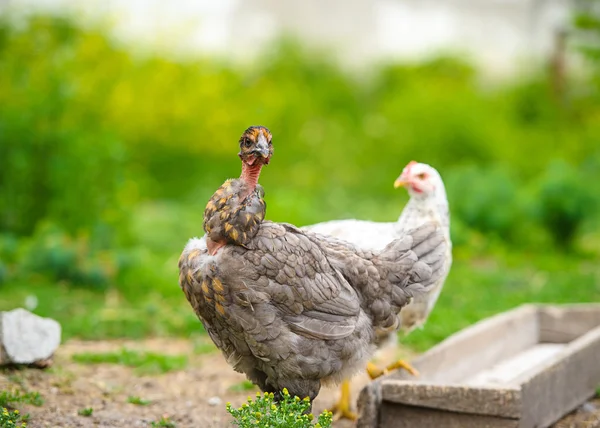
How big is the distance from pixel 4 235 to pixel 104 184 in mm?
1058

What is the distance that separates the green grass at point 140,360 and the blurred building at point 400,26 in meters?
10.2

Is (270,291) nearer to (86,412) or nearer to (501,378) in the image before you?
(86,412)

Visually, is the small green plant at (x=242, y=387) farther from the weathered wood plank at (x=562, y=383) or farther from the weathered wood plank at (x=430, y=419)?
the weathered wood plank at (x=562, y=383)

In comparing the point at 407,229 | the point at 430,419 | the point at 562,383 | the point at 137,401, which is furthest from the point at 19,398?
the point at 562,383

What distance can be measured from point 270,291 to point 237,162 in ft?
30.7

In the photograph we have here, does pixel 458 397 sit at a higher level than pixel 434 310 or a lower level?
lower

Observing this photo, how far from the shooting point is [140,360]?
5.22 meters

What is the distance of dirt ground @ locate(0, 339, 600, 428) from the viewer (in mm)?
3859

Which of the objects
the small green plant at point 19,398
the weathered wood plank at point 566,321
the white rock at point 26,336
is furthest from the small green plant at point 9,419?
the weathered wood plank at point 566,321

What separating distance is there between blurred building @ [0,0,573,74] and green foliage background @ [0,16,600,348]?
2.46 feet

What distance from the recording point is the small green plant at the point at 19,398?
3.71 metres

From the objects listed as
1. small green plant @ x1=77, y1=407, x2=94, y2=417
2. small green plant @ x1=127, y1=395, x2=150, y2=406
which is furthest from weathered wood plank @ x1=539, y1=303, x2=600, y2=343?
small green plant @ x1=77, y1=407, x2=94, y2=417

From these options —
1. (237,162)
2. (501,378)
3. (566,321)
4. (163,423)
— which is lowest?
(163,423)

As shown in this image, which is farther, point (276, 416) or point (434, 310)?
point (434, 310)
